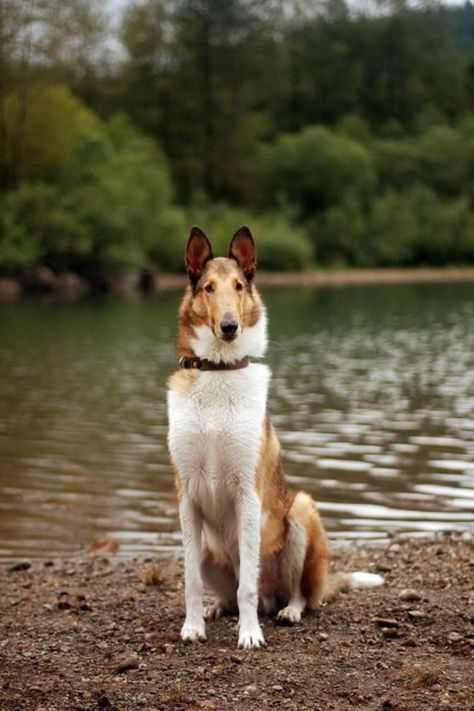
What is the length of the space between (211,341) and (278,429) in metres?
10.6

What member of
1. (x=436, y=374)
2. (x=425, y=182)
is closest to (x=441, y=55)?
(x=425, y=182)

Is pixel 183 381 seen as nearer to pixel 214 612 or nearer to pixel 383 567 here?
pixel 214 612

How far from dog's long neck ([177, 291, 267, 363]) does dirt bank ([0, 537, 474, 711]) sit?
173 centimetres

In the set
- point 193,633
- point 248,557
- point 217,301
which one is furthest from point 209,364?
point 193,633

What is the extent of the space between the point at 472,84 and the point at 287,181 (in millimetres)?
51422

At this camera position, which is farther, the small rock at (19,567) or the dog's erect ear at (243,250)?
the small rock at (19,567)

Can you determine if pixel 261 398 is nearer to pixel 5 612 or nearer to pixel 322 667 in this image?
pixel 322 667

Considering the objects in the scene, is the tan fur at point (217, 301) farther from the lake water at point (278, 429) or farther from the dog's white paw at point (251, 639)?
the lake water at point (278, 429)

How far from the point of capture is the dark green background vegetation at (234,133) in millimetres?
67750

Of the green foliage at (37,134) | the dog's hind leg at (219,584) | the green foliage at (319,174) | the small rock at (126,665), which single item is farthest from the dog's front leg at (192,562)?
the green foliage at (319,174)

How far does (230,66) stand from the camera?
9719 centimetres

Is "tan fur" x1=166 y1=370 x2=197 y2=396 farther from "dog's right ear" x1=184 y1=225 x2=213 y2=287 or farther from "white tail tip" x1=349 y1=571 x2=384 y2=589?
"white tail tip" x1=349 y1=571 x2=384 y2=589

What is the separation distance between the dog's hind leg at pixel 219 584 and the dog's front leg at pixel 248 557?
14.0 inches

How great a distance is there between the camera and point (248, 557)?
6.38 metres
